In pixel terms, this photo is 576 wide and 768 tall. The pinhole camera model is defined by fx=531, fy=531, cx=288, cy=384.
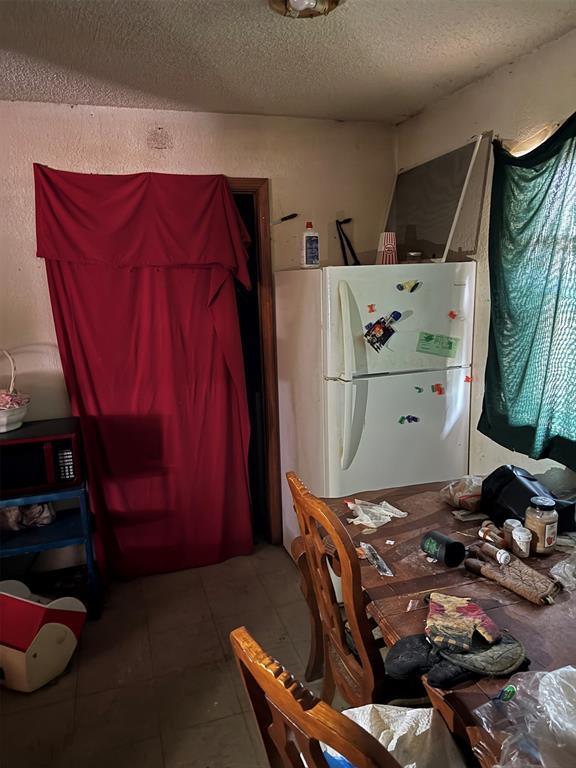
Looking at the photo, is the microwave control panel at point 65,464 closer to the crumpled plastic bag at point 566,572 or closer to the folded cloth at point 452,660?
the folded cloth at point 452,660

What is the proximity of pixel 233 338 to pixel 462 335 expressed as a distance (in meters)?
1.21

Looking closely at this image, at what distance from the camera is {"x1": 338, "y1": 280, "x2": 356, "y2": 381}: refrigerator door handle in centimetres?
235

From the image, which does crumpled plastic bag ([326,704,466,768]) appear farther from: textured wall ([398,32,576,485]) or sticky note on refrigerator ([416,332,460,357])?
sticky note on refrigerator ([416,332,460,357])

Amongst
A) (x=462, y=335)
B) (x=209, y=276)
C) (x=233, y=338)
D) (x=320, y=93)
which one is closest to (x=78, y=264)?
(x=209, y=276)

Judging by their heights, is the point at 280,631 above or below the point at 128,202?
below

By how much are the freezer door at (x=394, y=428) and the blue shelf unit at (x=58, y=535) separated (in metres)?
1.18

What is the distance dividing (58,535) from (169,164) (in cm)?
196

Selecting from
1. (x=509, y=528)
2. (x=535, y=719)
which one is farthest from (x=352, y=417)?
(x=535, y=719)

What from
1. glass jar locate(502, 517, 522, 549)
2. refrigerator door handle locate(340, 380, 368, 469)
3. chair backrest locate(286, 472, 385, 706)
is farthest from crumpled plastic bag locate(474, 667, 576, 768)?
refrigerator door handle locate(340, 380, 368, 469)

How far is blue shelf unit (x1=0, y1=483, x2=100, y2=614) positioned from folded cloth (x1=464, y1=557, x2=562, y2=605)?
182 centimetres

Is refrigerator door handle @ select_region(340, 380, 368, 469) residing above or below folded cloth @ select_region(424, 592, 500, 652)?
above

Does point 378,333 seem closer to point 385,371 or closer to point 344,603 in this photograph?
point 385,371

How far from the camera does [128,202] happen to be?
2.68 metres

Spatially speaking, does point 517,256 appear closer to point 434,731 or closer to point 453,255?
point 453,255
